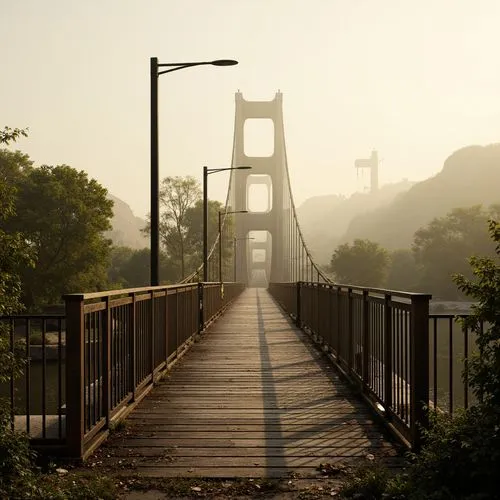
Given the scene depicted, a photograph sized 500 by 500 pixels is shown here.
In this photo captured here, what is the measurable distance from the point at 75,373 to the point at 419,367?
2599 millimetres

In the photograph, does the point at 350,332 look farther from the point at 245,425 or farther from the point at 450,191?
the point at 450,191

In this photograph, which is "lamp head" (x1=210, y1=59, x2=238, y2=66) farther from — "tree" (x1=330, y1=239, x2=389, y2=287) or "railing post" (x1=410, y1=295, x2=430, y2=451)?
"tree" (x1=330, y1=239, x2=389, y2=287)

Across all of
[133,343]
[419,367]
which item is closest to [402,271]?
[133,343]

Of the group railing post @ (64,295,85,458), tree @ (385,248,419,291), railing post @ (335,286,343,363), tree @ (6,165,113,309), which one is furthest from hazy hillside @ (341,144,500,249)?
railing post @ (64,295,85,458)

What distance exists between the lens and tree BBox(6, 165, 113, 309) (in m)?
47.2

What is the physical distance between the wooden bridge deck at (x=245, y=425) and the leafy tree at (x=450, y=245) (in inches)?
3454

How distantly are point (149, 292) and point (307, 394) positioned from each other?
2259mm

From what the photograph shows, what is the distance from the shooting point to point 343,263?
11012 centimetres

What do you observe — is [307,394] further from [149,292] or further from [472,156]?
[472,156]

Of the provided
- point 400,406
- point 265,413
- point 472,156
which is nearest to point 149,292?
point 265,413

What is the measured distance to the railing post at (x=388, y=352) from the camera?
6594mm

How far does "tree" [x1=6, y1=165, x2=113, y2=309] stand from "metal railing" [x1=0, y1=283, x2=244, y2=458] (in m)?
37.9

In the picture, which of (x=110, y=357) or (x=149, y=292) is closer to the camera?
(x=110, y=357)

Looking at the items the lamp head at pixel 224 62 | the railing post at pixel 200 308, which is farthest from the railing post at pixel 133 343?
the railing post at pixel 200 308
